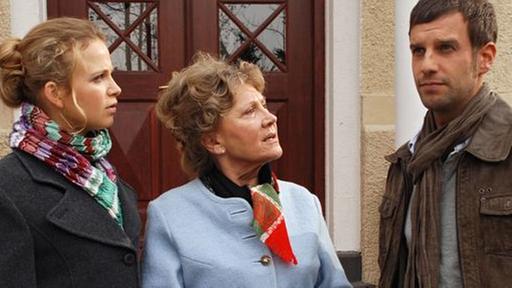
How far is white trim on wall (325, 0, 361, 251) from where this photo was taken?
4086 mm

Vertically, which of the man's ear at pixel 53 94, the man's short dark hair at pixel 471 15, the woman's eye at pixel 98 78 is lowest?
the man's ear at pixel 53 94

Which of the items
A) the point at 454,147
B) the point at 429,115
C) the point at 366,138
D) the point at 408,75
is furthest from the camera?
the point at 366,138

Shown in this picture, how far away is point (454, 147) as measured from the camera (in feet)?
6.34

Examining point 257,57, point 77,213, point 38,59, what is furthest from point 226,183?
point 257,57

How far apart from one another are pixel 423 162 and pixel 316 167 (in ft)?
7.53

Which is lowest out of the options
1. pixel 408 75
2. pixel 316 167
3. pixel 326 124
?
pixel 316 167

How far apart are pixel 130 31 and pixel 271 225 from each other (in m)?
2.48

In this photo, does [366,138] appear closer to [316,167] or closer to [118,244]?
[316,167]

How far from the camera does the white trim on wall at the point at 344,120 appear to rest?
13.4 ft

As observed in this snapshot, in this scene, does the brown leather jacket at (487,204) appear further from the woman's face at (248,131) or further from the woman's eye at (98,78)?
the woman's eye at (98,78)

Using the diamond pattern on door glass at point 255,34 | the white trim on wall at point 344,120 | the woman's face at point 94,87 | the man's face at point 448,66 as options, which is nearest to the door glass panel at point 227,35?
the diamond pattern on door glass at point 255,34

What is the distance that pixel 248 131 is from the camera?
6.72 feet

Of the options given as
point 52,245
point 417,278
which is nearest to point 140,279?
point 52,245

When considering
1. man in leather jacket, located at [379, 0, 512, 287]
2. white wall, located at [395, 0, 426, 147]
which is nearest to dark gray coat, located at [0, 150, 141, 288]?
man in leather jacket, located at [379, 0, 512, 287]
